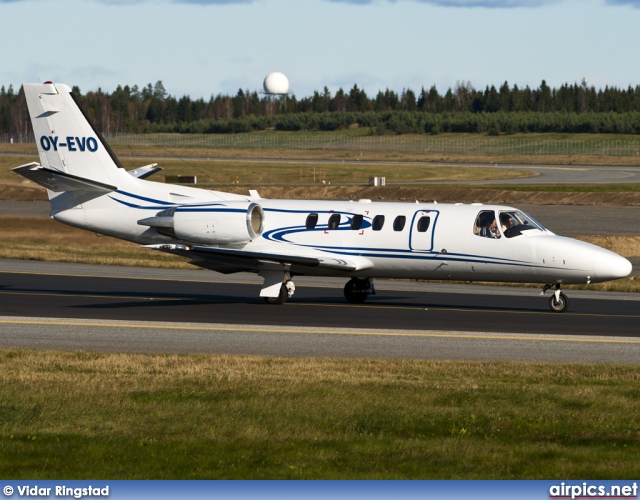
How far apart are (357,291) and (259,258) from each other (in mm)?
3468

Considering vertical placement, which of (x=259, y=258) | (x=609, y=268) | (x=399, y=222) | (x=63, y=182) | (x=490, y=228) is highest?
Answer: (x=63, y=182)

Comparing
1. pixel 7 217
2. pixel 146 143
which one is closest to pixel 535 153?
pixel 146 143

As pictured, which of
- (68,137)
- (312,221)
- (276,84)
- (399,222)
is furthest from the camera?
(276,84)

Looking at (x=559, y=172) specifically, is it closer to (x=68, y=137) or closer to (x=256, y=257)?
(x=68, y=137)

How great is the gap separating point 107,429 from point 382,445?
3.22 m

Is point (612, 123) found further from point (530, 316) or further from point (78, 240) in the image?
point (530, 316)

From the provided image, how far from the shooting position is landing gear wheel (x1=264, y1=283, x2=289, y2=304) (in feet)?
87.5

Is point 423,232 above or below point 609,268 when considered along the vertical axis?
above

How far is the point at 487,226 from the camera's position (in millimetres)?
25172

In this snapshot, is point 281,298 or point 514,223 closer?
point 514,223

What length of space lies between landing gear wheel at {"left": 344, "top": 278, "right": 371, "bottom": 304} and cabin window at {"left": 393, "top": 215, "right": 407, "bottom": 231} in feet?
8.31

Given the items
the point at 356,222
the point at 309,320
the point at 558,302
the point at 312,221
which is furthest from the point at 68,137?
the point at 558,302

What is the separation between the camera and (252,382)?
15148 mm

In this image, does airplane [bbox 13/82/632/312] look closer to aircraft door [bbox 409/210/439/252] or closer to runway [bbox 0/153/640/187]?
aircraft door [bbox 409/210/439/252]
